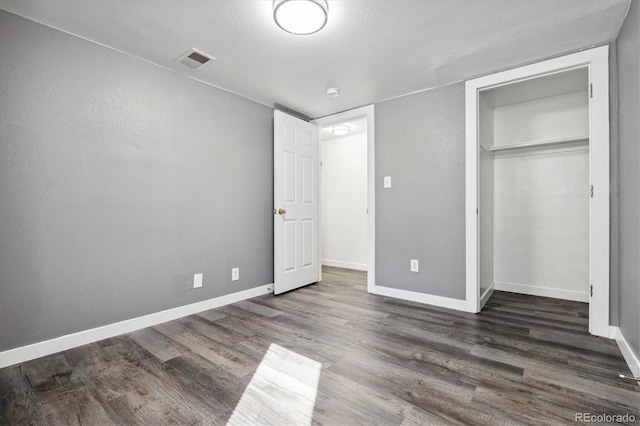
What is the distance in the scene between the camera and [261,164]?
3346 mm

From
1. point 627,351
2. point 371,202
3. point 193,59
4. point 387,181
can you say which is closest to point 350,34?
point 193,59

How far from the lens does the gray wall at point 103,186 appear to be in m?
1.83

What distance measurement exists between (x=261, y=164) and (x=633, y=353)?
331 centimetres

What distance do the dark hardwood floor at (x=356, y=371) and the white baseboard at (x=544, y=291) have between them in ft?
1.73

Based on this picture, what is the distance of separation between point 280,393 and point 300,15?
2.15 metres

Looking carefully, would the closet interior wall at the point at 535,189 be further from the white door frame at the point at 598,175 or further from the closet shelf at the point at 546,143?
the white door frame at the point at 598,175

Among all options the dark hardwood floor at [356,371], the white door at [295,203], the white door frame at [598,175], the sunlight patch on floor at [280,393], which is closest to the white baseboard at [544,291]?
the dark hardwood floor at [356,371]

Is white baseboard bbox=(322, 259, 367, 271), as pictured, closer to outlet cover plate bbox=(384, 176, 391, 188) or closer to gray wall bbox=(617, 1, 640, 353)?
outlet cover plate bbox=(384, 176, 391, 188)

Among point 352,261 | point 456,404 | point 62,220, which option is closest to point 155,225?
point 62,220

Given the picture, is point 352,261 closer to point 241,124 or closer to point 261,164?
point 261,164

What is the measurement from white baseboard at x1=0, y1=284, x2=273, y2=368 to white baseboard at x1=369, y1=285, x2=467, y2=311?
61.5 inches

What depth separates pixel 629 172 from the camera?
1841 mm

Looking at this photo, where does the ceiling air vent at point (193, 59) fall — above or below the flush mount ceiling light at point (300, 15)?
above

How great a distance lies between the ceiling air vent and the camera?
2.30m
